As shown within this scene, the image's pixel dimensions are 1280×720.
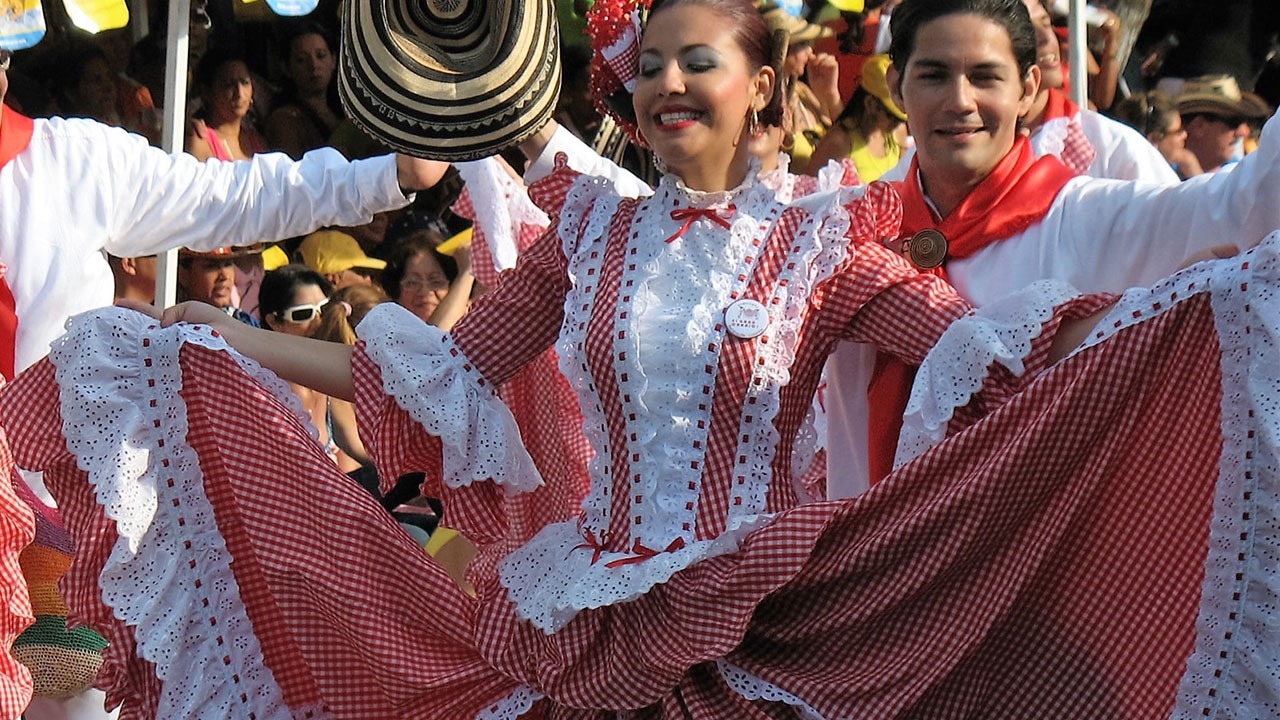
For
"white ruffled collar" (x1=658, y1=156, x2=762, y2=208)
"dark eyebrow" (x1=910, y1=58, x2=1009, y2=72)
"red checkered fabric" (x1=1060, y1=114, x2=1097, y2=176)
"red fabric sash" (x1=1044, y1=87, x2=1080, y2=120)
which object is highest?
"dark eyebrow" (x1=910, y1=58, x2=1009, y2=72)

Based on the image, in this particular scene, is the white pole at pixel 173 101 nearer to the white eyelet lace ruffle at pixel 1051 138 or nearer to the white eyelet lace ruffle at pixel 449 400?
the white eyelet lace ruffle at pixel 449 400

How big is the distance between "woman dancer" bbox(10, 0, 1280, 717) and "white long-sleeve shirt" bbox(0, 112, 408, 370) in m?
0.91

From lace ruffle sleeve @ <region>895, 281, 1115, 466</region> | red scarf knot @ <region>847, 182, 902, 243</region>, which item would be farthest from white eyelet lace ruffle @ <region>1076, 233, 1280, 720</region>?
red scarf knot @ <region>847, 182, 902, 243</region>

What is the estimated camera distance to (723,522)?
2.77 metres

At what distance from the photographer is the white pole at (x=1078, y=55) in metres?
4.34

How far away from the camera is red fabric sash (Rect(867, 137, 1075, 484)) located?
119 inches

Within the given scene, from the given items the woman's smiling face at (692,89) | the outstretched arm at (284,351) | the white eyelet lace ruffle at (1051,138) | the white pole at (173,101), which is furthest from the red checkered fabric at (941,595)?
the white pole at (173,101)

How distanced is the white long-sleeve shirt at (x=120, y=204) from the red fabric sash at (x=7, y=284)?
15 millimetres

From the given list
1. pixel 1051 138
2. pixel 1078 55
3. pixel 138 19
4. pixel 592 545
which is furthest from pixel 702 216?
pixel 138 19

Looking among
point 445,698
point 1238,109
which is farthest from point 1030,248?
point 1238,109

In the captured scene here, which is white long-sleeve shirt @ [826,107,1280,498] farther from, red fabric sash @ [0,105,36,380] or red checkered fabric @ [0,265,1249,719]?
red fabric sash @ [0,105,36,380]

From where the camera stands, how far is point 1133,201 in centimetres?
297

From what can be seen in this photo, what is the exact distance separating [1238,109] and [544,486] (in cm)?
344

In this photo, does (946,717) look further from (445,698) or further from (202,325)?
(202,325)
